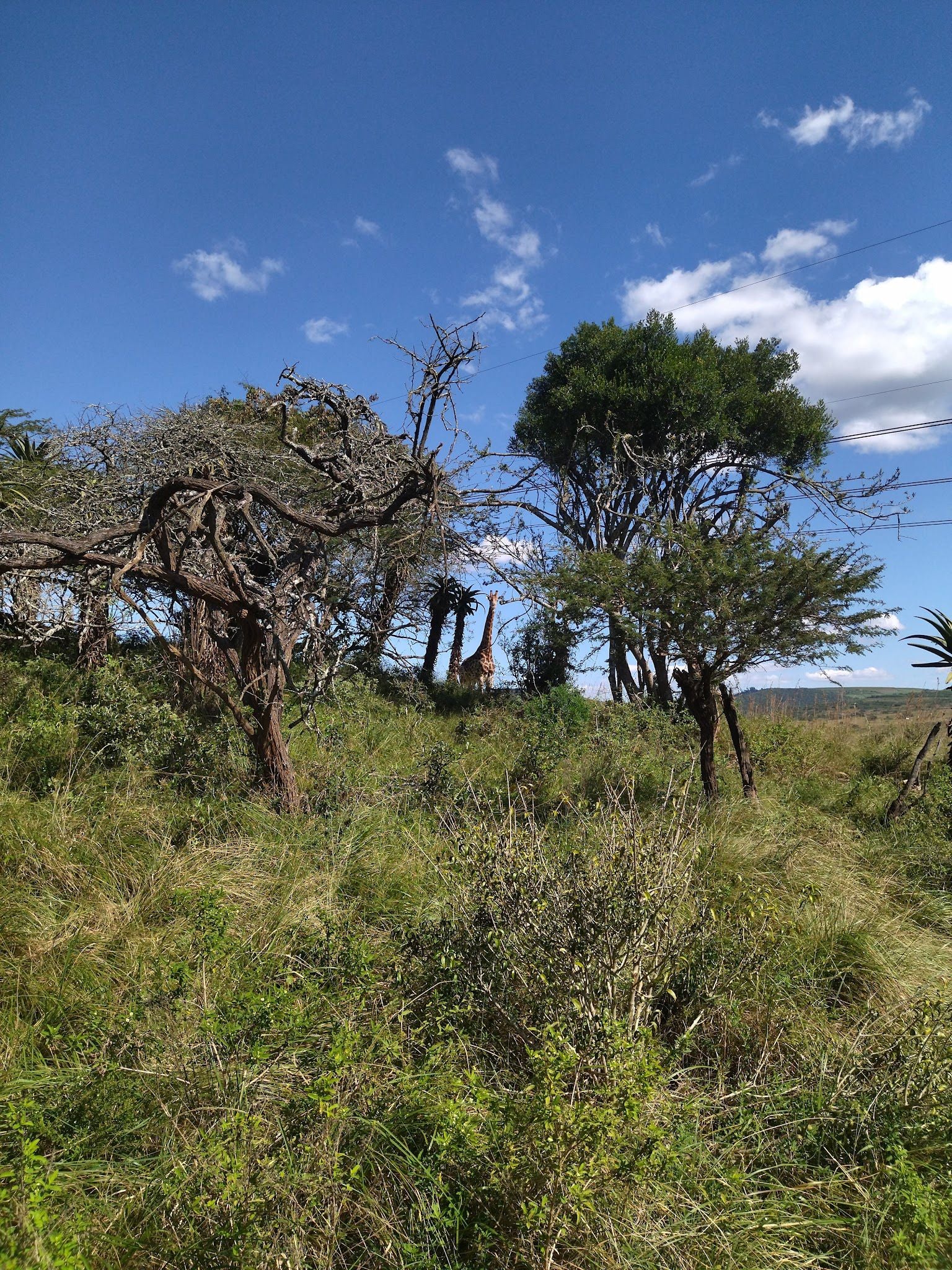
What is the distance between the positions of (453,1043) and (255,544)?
6.41 m

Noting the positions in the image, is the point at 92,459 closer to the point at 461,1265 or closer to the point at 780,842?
the point at 780,842

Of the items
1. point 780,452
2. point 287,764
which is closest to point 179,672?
point 287,764

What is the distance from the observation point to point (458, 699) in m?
13.6

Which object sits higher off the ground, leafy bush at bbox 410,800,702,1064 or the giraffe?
the giraffe

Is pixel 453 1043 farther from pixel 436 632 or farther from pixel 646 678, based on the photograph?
pixel 436 632

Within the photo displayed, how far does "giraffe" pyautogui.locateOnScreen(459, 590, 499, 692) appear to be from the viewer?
16.6 meters

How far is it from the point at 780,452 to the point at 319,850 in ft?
45.0

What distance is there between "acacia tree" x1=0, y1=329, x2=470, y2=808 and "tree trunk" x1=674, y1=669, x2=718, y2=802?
3.14 metres

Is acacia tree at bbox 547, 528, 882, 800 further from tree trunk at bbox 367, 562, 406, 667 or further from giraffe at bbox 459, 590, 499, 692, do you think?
giraffe at bbox 459, 590, 499, 692

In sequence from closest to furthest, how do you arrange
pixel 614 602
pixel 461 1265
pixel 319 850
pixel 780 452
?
pixel 461 1265 < pixel 319 850 < pixel 614 602 < pixel 780 452

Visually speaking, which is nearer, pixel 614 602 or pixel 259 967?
pixel 259 967

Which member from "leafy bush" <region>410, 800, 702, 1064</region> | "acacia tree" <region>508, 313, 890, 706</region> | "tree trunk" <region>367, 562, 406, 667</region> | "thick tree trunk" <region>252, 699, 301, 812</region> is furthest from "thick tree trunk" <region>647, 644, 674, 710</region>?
"leafy bush" <region>410, 800, 702, 1064</region>

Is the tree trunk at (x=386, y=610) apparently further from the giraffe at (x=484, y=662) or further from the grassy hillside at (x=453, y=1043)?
the giraffe at (x=484, y=662)

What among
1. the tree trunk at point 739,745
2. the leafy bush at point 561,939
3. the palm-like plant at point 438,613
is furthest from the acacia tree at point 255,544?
the palm-like plant at point 438,613
